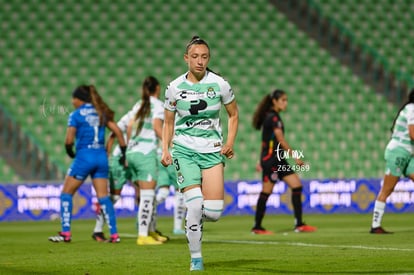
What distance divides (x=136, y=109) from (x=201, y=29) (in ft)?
46.2

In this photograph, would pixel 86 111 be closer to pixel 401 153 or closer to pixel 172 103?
pixel 172 103

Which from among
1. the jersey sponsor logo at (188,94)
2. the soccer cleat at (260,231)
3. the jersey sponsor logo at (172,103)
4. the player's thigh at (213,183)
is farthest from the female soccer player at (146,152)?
the player's thigh at (213,183)

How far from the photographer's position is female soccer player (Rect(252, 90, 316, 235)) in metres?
16.3

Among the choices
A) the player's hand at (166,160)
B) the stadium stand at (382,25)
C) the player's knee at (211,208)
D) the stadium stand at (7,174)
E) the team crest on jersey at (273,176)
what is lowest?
the stadium stand at (7,174)

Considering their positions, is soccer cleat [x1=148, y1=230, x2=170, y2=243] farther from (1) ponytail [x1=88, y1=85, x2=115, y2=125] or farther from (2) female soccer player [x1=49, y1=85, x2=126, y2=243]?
(1) ponytail [x1=88, y1=85, x2=115, y2=125]

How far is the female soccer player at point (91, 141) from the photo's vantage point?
14023 mm

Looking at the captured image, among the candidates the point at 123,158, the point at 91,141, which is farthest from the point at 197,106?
the point at 123,158

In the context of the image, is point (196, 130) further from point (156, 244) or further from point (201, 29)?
point (201, 29)

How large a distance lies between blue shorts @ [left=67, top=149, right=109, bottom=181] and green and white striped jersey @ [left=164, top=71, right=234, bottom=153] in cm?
416

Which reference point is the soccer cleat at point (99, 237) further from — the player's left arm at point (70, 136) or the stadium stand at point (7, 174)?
the stadium stand at point (7, 174)

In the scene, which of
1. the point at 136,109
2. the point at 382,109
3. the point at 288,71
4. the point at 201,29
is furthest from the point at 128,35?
the point at 136,109

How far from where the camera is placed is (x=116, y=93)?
26.5 m

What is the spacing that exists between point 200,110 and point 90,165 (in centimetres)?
440

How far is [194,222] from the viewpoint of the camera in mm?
9656
